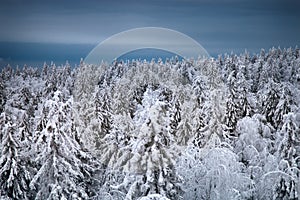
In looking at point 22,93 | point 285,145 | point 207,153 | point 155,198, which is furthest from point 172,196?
→ point 22,93

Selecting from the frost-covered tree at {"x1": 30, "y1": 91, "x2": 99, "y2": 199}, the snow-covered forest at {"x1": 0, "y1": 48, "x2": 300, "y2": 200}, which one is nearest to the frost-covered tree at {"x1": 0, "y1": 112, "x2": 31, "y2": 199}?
the snow-covered forest at {"x1": 0, "y1": 48, "x2": 300, "y2": 200}

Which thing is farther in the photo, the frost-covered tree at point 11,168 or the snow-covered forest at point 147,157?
the frost-covered tree at point 11,168

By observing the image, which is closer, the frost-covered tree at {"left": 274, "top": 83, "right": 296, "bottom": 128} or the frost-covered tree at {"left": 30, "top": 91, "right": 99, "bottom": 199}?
the frost-covered tree at {"left": 30, "top": 91, "right": 99, "bottom": 199}

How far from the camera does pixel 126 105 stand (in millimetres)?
46344

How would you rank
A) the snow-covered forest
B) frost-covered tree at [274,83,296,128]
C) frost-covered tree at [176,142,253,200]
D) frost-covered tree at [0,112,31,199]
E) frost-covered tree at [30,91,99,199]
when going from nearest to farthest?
the snow-covered forest → frost-covered tree at [30,91,99,199] → frost-covered tree at [0,112,31,199] → frost-covered tree at [176,142,253,200] → frost-covered tree at [274,83,296,128]

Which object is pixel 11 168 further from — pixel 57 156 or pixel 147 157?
pixel 147 157

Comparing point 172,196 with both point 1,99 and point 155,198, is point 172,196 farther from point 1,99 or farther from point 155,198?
point 1,99

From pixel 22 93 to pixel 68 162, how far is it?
1709 inches

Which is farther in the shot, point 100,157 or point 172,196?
point 100,157

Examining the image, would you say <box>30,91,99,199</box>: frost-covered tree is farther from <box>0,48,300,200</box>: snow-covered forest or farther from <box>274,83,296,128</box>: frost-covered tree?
<box>274,83,296,128</box>: frost-covered tree

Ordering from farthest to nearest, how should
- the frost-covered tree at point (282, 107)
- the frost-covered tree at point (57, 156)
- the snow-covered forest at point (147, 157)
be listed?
the frost-covered tree at point (282, 107) → the frost-covered tree at point (57, 156) → the snow-covered forest at point (147, 157)

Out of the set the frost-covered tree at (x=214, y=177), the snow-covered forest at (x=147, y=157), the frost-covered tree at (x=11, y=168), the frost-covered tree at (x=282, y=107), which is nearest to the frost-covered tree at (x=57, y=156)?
the snow-covered forest at (x=147, y=157)

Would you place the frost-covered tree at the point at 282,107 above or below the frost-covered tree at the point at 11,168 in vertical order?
above

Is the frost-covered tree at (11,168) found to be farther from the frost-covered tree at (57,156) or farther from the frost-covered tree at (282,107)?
the frost-covered tree at (282,107)
